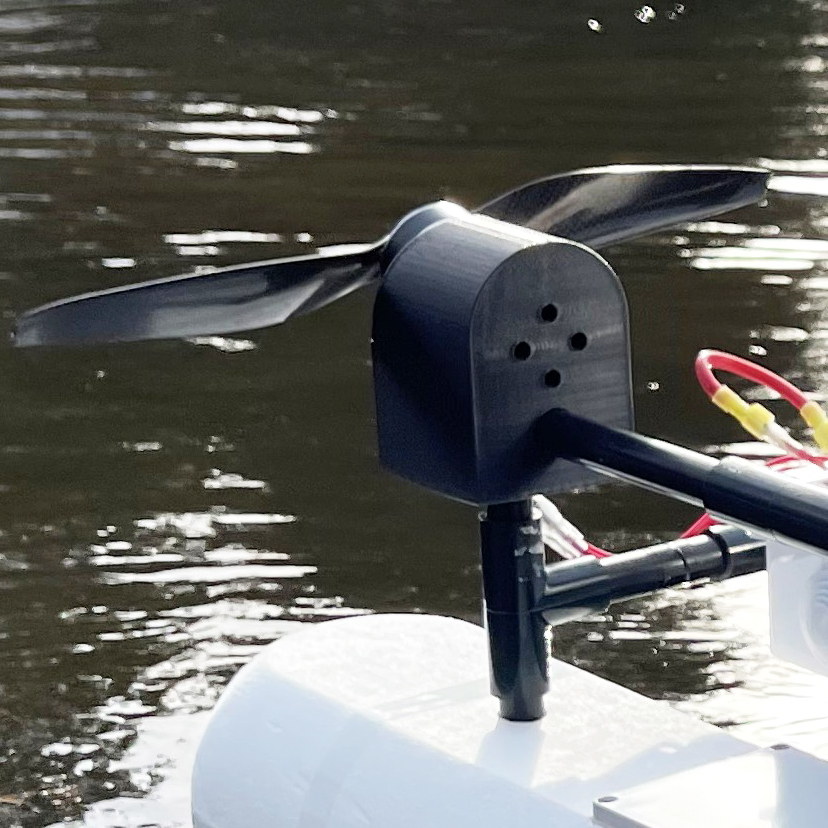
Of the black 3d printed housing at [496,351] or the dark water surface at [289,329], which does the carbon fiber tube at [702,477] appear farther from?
the dark water surface at [289,329]

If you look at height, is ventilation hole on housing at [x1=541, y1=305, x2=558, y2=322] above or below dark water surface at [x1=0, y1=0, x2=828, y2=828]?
above

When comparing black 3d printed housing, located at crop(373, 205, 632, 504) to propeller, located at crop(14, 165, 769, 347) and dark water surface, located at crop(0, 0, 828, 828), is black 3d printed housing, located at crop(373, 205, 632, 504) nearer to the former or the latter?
propeller, located at crop(14, 165, 769, 347)

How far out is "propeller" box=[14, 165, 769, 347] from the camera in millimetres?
1849

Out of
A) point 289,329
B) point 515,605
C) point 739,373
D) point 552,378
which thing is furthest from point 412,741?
point 289,329

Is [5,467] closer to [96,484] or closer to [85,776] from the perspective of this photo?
[96,484]

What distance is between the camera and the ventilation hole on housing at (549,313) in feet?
5.98

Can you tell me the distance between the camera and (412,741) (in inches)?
78.2

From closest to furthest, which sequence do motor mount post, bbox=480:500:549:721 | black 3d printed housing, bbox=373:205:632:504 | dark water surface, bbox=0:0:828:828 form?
black 3d printed housing, bbox=373:205:632:504 → motor mount post, bbox=480:500:549:721 → dark water surface, bbox=0:0:828:828

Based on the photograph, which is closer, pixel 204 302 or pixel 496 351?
pixel 496 351

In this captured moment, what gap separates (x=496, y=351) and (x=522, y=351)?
0.03 meters

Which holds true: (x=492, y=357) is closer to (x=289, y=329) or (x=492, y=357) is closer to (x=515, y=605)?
(x=515, y=605)

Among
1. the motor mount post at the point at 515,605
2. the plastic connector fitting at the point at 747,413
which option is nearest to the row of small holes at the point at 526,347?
the motor mount post at the point at 515,605

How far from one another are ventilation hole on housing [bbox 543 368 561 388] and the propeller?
235mm

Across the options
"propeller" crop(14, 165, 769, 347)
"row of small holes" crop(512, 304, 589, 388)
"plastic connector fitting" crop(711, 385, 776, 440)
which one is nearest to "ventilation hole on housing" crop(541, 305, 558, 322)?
"row of small holes" crop(512, 304, 589, 388)
